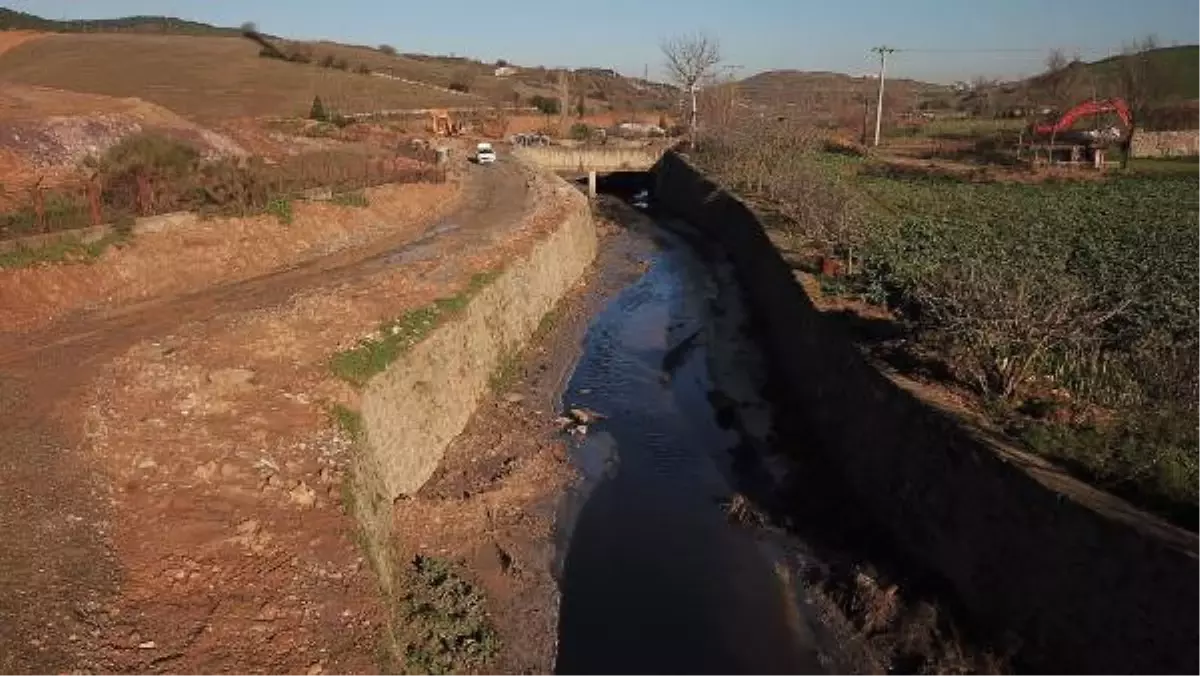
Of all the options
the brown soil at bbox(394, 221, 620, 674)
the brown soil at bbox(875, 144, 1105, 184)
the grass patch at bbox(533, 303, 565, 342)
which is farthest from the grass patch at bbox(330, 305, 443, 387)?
the brown soil at bbox(875, 144, 1105, 184)

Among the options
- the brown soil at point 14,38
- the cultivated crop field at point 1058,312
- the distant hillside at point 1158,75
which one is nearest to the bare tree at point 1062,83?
the distant hillside at point 1158,75

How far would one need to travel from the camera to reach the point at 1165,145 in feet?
160

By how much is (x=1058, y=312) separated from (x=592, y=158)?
49.1 m

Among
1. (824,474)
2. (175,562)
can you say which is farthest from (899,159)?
(175,562)

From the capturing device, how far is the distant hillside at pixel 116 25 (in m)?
94.3

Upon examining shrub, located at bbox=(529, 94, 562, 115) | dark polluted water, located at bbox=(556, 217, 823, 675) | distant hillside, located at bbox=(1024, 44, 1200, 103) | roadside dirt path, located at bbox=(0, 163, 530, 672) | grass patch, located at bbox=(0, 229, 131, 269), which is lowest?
dark polluted water, located at bbox=(556, 217, 823, 675)

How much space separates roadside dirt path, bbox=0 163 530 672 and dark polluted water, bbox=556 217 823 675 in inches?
165

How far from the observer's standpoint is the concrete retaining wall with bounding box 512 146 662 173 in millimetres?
60562

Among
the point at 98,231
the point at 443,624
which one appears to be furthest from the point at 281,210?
the point at 443,624

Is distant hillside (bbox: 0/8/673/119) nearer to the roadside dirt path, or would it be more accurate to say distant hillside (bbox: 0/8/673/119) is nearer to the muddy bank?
the muddy bank

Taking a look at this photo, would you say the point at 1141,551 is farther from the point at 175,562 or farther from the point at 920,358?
the point at 175,562

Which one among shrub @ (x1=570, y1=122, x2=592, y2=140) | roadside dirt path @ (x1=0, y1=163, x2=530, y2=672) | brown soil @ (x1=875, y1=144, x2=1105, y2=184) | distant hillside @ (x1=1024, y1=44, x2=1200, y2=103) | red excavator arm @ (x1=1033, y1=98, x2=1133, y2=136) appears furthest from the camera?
shrub @ (x1=570, y1=122, x2=592, y2=140)

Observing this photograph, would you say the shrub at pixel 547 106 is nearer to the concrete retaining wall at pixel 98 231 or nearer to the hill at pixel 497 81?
the hill at pixel 497 81

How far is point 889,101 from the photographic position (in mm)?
96000
